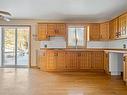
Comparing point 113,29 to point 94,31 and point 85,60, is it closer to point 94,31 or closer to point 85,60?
point 94,31

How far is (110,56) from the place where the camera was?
7.71 meters

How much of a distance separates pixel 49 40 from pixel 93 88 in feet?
Answer: 15.1

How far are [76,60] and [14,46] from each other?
10.5 ft

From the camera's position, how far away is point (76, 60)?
28.5 ft

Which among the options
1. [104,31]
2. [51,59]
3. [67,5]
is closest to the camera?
[67,5]

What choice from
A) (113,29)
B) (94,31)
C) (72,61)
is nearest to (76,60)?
(72,61)

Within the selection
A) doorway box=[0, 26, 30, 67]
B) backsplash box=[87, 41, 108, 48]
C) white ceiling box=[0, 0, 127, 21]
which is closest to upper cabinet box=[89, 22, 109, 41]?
backsplash box=[87, 41, 108, 48]

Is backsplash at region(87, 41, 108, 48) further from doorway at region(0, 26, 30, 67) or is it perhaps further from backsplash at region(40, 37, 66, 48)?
doorway at region(0, 26, 30, 67)

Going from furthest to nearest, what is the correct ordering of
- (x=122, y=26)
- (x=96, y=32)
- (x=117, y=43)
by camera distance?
(x=96, y=32), (x=117, y=43), (x=122, y=26)

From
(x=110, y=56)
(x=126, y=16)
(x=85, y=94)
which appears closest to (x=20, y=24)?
(x=110, y=56)

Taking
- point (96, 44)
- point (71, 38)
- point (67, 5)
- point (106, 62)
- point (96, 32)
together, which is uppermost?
point (67, 5)

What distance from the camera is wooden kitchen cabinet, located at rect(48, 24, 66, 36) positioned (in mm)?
9141

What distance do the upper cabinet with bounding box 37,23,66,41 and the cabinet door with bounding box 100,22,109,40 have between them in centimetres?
159

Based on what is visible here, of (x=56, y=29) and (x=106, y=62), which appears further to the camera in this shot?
(x=56, y=29)
